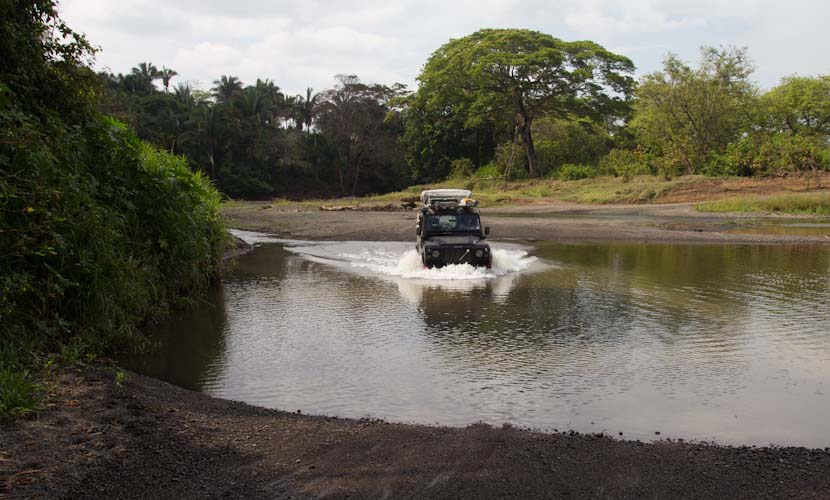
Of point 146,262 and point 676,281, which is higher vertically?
point 146,262

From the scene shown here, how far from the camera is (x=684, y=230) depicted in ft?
92.1

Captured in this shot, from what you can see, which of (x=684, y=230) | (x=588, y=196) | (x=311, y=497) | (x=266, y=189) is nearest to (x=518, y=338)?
(x=311, y=497)

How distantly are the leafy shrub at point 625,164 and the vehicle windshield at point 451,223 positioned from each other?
31.4 metres

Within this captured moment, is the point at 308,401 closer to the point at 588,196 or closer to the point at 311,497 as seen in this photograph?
the point at 311,497

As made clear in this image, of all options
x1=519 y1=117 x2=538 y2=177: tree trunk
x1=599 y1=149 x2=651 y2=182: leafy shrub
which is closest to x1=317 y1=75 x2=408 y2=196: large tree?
x1=519 y1=117 x2=538 y2=177: tree trunk

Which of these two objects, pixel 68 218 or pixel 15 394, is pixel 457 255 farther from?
pixel 15 394

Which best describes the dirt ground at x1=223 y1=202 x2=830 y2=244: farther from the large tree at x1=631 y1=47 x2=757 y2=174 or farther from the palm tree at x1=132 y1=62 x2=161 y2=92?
the palm tree at x1=132 y1=62 x2=161 y2=92

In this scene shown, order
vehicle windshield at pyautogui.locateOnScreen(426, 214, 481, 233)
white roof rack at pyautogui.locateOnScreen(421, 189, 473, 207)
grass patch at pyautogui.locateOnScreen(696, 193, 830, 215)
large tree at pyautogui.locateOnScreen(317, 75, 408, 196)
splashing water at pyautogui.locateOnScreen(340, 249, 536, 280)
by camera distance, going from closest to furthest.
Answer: splashing water at pyautogui.locateOnScreen(340, 249, 536, 280)
vehicle windshield at pyautogui.locateOnScreen(426, 214, 481, 233)
white roof rack at pyautogui.locateOnScreen(421, 189, 473, 207)
grass patch at pyautogui.locateOnScreen(696, 193, 830, 215)
large tree at pyautogui.locateOnScreen(317, 75, 408, 196)

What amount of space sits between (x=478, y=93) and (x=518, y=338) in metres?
45.2

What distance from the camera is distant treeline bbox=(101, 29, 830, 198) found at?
158ft

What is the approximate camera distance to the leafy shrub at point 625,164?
47572 millimetres

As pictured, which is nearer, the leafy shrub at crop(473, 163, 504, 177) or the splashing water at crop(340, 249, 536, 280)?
the splashing water at crop(340, 249, 536, 280)

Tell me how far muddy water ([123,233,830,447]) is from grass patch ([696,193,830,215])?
1889 cm

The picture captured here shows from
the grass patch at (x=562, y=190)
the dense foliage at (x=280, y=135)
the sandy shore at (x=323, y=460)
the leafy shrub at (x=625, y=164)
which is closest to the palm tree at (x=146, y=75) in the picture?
the dense foliage at (x=280, y=135)
